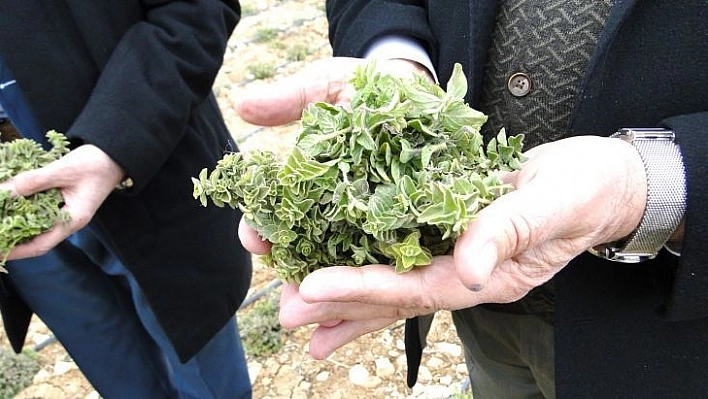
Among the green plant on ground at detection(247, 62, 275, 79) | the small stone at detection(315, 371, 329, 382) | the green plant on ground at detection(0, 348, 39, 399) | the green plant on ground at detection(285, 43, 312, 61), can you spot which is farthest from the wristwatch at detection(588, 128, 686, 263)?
the green plant on ground at detection(285, 43, 312, 61)

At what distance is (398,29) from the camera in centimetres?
167

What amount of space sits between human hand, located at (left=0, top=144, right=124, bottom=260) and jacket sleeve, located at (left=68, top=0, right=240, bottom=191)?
46 mm

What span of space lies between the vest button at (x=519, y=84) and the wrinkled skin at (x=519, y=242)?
0.17m

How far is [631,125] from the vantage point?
53.2 inches

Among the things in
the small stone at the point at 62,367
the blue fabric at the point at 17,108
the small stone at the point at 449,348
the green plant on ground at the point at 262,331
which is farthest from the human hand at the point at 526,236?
the small stone at the point at 62,367

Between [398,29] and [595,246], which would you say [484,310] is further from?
[398,29]

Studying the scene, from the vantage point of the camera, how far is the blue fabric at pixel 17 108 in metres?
2.00

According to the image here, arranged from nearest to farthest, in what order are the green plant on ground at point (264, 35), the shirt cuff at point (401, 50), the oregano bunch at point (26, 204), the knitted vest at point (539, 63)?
the knitted vest at point (539, 63)
the shirt cuff at point (401, 50)
the oregano bunch at point (26, 204)
the green plant on ground at point (264, 35)

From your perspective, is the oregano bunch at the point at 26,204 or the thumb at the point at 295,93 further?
the oregano bunch at the point at 26,204

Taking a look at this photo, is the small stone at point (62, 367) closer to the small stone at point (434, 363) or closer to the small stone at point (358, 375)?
the small stone at point (358, 375)

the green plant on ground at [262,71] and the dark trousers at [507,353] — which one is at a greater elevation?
the dark trousers at [507,353]

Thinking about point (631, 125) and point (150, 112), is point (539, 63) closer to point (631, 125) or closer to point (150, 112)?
point (631, 125)

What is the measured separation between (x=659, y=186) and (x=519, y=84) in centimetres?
39

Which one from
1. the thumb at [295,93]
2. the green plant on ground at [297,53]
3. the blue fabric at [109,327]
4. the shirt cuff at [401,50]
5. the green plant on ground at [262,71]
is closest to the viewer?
the thumb at [295,93]
